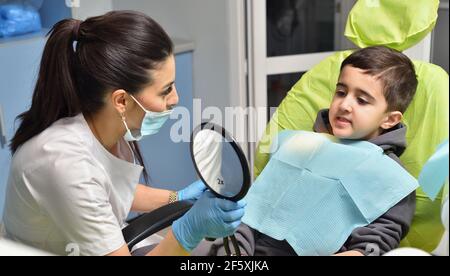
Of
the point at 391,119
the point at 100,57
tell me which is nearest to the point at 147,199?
the point at 100,57

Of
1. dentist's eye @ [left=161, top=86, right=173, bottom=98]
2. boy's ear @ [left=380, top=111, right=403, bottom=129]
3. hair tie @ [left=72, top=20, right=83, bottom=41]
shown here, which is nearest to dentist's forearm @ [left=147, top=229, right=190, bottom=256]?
dentist's eye @ [left=161, top=86, right=173, bottom=98]

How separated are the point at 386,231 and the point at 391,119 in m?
0.25

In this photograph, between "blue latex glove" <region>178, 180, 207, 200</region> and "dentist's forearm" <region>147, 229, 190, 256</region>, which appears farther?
"blue latex glove" <region>178, 180, 207, 200</region>

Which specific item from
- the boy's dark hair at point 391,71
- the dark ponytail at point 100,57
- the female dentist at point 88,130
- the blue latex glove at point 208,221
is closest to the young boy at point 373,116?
the boy's dark hair at point 391,71

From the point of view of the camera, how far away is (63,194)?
2.79 feet

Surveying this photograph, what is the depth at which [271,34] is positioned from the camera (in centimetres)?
203

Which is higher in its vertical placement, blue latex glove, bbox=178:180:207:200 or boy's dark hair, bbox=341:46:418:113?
boy's dark hair, bbox=341:46:418:113

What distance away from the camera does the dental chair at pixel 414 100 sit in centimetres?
107

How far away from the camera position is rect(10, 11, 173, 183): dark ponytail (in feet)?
2.81

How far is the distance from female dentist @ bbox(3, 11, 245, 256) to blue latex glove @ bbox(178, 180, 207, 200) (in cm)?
26

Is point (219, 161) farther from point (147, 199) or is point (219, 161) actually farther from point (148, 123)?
point (147, 199)

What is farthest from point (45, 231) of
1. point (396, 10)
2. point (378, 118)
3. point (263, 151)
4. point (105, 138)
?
point (396, 10)

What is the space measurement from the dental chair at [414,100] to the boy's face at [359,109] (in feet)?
0.25

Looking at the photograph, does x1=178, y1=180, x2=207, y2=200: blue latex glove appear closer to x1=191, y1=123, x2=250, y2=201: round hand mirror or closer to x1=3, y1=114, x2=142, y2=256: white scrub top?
x1=3, y1=114, x2=142, y2=256: white scrub top
